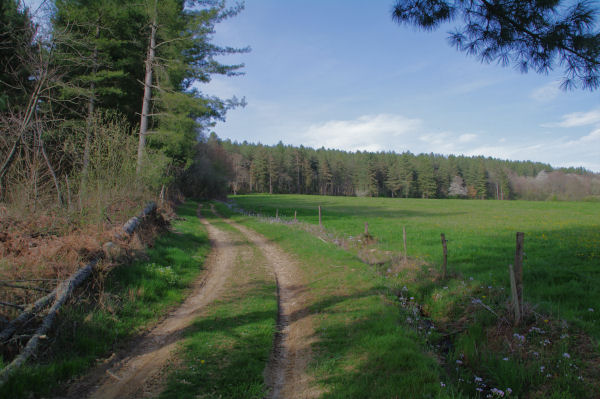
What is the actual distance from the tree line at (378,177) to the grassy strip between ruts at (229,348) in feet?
Answer: 297

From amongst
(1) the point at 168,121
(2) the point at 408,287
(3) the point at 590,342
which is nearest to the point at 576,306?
(3) the point at 590,342

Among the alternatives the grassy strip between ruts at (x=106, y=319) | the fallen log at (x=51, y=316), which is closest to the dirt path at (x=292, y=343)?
the grassy strip between ruts at (x=106, y=319)

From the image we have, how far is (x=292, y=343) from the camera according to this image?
208 inches

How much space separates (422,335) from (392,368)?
1570 millimetres

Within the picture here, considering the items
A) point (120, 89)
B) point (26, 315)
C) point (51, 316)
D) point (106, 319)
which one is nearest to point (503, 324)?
point (106, 319)

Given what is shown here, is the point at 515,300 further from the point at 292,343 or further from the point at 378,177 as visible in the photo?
the point at 378,177

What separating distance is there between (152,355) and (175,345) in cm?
36

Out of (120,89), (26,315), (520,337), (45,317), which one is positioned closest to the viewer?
(26,315)

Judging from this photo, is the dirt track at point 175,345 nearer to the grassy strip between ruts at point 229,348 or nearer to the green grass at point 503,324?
the grassy strip between ruts at point 229,348

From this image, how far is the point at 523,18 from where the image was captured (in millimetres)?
5328

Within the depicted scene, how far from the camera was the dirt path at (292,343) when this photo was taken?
4004 mm

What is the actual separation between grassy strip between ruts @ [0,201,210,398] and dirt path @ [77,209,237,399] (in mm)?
308

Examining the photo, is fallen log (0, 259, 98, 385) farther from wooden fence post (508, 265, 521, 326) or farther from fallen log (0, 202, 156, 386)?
wooden fence post (508, 265, 521, 326)

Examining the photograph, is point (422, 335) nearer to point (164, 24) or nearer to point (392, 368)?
point (392, 368)
